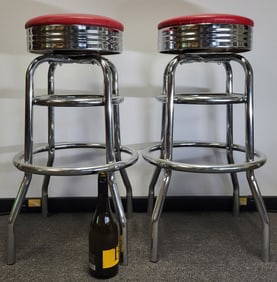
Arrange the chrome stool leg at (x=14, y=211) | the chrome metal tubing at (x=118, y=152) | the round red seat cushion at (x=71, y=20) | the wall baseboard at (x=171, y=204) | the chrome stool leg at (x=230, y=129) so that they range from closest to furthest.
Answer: the round red seat cushion at (x=71, y=20) → the chrome stool leg at (x=14, y=211) → the chrome metal tubing at (x=118, y=152) → the chrome stool leg at (x=230, y=129) → the wall baseboard at (x=171, y=204)

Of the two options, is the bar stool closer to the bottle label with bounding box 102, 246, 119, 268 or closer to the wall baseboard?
the bottle label with bounding box 102, 246, 119, 268

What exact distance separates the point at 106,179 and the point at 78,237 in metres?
0.39

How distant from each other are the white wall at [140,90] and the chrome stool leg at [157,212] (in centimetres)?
46

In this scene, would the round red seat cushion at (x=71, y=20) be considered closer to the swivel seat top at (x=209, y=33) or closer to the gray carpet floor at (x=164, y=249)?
the swivel seat top at (x=209, y=33)

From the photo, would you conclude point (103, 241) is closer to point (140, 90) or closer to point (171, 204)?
point (171, 204)

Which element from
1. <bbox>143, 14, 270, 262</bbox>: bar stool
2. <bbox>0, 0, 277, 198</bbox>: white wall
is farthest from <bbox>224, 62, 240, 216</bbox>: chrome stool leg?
<bbox>143, 14, 270, 262</bbox>: bar stool

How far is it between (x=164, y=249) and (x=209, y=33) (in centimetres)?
76

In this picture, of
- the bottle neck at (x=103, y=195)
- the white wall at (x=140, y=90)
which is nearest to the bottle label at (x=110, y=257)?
the bottle neck at (x=103, y=195)

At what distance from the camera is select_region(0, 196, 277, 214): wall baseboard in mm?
1821

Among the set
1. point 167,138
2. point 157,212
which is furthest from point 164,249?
point 167,138

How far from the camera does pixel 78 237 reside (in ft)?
5.16

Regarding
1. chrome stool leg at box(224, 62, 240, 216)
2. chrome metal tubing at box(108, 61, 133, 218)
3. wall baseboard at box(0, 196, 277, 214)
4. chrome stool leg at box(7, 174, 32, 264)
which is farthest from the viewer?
wall baseboard at box(0, 196, 277, 214)

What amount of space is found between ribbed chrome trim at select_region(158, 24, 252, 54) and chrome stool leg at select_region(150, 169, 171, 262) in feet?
1.34

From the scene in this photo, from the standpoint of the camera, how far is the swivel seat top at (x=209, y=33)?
1257mm
